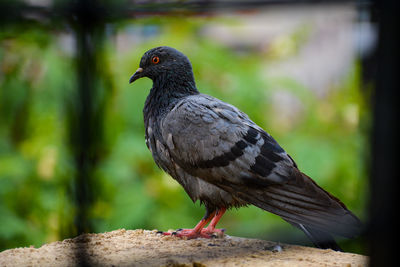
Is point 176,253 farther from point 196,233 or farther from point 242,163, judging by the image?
point 242,163

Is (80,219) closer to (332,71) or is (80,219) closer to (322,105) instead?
(322,105)

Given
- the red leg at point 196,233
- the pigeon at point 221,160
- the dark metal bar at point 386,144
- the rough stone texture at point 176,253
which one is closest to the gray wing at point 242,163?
the pigeon at point 221,160

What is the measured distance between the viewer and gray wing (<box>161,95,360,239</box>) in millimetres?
2663

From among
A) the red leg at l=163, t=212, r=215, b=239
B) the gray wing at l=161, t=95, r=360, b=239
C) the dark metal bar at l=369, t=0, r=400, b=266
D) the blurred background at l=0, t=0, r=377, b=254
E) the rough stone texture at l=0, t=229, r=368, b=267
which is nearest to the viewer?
the dark metal bar at l=369, t=0, r=400, b=266

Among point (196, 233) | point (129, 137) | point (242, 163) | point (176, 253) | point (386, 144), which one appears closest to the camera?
point (386, 144)

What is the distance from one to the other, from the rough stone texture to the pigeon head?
952mm

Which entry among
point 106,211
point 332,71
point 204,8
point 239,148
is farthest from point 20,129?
point 204,8

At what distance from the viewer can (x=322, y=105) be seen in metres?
5.52

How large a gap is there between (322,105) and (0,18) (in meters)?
4.59

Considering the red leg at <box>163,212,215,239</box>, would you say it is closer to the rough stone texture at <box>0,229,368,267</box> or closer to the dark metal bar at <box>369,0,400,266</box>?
the rough stone texture at <box>0,229,368,267</box>

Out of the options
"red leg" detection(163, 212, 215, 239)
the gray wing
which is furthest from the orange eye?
"red leg" detection(163, 212, 215, 239)

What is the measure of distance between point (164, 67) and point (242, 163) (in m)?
0.79

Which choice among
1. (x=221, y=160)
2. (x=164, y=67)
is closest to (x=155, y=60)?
(x=164, y=67)

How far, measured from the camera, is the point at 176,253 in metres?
2.60
